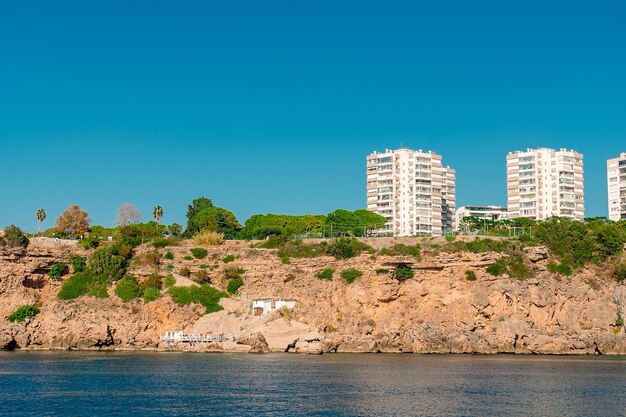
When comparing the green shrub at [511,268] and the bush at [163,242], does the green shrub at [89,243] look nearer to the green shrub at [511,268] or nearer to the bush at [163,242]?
the bush at [163,242]

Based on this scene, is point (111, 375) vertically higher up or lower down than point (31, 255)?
lower down

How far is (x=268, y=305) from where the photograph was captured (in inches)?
3049

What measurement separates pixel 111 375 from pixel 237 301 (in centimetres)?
2887

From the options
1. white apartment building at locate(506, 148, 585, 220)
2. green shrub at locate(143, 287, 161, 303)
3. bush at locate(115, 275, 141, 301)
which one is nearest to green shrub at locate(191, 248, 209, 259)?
bush at locate(115, 275, 141, 301)

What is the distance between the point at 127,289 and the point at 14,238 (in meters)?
15.6

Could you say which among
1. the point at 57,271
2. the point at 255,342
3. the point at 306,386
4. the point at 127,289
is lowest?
the point at 306,386

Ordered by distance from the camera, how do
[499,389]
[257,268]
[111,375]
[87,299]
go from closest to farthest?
1. [499,389]
2. [111,375]
3. [87,299]
4. [257,268]

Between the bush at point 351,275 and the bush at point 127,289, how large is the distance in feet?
65.4

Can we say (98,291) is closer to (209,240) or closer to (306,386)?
(209,240)

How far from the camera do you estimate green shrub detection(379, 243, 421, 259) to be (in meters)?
82.4

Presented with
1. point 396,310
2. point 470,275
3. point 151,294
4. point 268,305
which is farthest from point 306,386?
point 151,294

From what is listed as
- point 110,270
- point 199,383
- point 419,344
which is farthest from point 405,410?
point 110,270

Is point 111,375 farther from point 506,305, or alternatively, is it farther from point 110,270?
point 506,305

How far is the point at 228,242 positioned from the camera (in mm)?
93000
